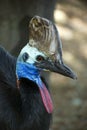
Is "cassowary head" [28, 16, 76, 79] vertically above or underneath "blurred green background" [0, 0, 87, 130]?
above

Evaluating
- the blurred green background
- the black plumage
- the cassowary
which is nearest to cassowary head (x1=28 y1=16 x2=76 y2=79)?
the cassowary

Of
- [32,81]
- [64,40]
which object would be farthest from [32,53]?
[64,40]

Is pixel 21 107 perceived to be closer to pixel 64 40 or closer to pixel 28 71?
pixel 28 71

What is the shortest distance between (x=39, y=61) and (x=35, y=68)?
1.7 inches

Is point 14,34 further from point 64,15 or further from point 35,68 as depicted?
point 64,15

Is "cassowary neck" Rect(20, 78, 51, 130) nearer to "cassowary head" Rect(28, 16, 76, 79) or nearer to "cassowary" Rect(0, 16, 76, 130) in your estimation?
"cassowary" Rect(0, 16, 76, 130)

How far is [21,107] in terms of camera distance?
3094 millimetres

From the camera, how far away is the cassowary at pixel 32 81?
2945 mm

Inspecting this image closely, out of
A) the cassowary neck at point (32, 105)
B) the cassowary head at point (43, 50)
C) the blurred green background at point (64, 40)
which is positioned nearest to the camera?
the cassowary head at point (43, 50)

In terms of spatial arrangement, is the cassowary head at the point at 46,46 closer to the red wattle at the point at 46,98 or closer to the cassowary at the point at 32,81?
the cassowary at the point at 32,81

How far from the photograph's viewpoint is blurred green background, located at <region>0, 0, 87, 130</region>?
3984mm

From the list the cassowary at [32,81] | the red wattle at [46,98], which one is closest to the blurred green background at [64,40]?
the cassowary at [32,81]

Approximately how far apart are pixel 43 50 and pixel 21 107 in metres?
0.30

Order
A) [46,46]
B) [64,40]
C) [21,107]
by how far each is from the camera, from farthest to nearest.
A: 1. [64,40]
2. [21,107]
3. [46,46]
